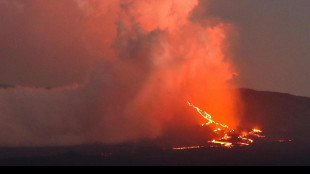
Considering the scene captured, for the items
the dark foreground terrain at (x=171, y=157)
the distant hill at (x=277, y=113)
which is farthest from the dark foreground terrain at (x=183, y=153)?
the distant hill at (x=277, y=113)

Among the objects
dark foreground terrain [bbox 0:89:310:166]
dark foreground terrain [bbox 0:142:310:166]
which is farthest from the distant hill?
dark foreground terrain [bbox 0:142:310:166]

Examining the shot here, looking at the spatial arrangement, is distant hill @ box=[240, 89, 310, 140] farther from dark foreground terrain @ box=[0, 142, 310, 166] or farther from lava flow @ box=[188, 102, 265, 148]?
dark foreground terrain @ box=[0, 142, 310, 166]

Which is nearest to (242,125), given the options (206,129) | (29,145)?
(206,129)

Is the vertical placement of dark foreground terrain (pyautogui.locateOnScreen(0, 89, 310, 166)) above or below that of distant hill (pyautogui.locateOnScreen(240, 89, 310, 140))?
below

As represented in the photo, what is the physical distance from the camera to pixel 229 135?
295 feet

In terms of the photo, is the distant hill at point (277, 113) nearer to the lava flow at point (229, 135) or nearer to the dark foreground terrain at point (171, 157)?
the lava flow at point (229, 135)

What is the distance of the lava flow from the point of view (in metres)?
84.1

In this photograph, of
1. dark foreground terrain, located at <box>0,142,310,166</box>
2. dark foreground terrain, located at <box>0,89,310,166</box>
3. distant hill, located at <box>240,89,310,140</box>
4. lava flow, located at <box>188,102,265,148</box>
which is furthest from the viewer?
distant hill, located at <box>240,89,310,140</box>

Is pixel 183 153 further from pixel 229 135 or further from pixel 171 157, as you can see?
pixel 229 135

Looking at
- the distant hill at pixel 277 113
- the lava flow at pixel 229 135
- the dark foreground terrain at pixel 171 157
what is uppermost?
the distant hill at pixel 277 113

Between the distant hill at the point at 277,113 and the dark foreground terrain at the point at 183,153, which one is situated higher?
the distant hill at the point at 277,113

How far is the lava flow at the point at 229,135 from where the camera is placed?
276ft
